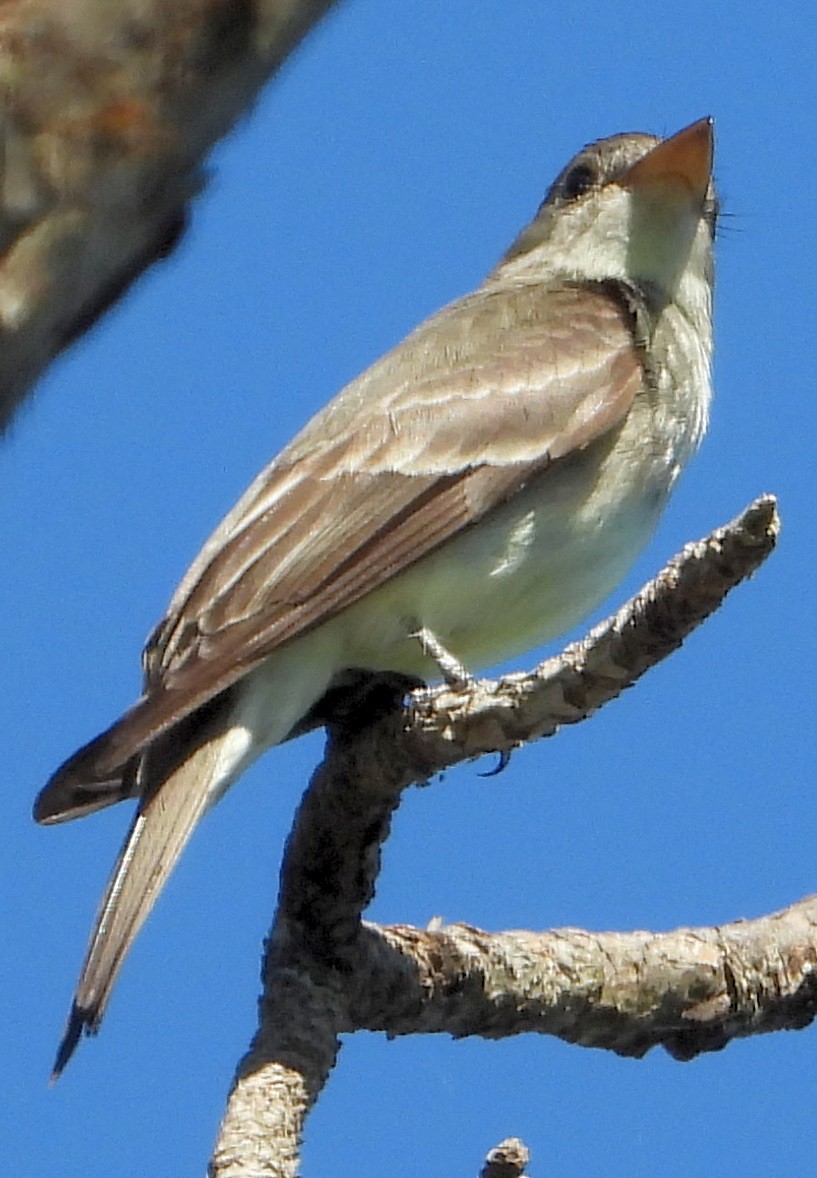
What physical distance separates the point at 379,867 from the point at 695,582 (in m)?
1.49

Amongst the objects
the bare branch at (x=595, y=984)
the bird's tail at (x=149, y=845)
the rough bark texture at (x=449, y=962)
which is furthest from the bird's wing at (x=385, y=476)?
the bare branch at (x=595, y=984)

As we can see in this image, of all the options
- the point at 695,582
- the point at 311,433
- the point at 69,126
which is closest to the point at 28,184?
the point at 69,126

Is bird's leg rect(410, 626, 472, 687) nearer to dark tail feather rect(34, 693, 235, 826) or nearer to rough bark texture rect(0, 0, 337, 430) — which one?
dark tail feather rect(34, 693, 235, 826)

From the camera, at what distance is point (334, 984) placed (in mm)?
3998

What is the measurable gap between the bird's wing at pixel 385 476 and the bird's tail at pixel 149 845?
160mm

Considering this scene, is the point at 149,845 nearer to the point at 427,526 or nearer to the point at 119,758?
the point at 119,758

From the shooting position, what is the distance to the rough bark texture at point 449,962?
3.64 m

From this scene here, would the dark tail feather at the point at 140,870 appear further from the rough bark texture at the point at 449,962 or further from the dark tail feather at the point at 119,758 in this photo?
the rough bark texture at the point at 449,962

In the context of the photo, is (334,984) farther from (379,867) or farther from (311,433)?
(311,433)

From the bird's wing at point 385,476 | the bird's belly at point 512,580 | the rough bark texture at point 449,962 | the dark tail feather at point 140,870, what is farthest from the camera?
the bird's belly at point 512,580

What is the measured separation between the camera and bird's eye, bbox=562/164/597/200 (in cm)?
682

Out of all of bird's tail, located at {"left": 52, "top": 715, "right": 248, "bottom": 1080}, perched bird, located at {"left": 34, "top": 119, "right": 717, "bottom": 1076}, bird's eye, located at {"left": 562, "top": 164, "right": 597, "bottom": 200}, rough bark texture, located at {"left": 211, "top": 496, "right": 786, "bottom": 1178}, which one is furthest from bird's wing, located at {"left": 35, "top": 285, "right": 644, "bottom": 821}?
bird's eye, located at {"left": 562, "top": 164, "right": 597, "bottom": 200}

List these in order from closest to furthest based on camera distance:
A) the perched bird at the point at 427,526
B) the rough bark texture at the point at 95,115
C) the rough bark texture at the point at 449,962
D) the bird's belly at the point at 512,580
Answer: the rough bark texture at the point at 95,115 → the rough bark texture at the point at 449,962 → the perched bird at the point at 427,526 → the bird's belly at the point at 512,580

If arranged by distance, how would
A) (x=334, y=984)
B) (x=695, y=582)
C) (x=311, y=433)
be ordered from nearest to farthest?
1. (x=695, y=582)
2. (x=334, y=984)
3. (x=311, y=433)
